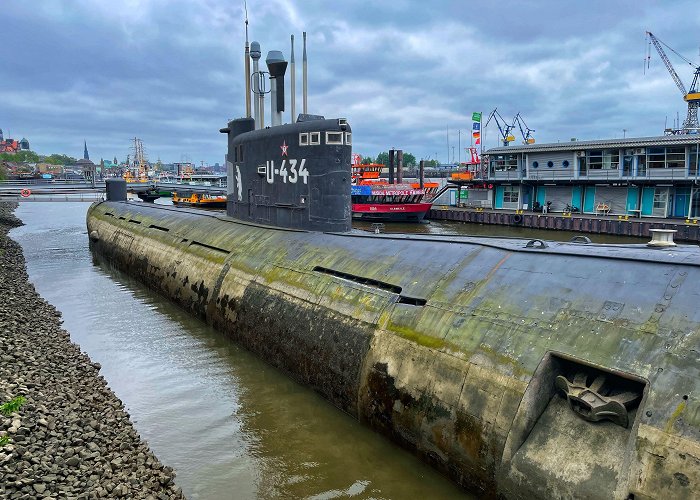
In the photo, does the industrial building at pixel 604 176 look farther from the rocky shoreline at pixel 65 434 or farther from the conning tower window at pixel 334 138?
the rocky shoreline at pixel 65 434

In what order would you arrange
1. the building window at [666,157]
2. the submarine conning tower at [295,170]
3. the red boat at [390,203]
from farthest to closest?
the red boat at [390,203] < the building window at [666,157] < the submarine conning tower at [295,170]

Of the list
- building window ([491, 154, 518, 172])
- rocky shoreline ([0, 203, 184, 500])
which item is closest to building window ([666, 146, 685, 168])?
building window ([491, 154, 518, 172])

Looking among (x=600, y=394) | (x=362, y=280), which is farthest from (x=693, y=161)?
(x=600, y=394)

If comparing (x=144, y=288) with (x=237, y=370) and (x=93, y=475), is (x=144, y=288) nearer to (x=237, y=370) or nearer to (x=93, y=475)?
(x=237, y=370)

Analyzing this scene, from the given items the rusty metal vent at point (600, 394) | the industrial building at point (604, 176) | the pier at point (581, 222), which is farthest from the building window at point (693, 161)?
the rusty metal vent at point (600, 394)

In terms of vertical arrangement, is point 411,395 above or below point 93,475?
above

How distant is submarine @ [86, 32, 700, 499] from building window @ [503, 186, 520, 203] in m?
38.1

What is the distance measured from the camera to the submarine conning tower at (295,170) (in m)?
14.6

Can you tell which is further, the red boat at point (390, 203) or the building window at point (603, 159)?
the red boat at point (390, 203)

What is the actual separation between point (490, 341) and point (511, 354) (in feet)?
1.42

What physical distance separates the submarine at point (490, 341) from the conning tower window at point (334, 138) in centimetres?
3

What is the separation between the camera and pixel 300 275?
12.6 m

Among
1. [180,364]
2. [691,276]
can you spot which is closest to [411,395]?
[691,276]

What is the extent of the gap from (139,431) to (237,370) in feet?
10.0
